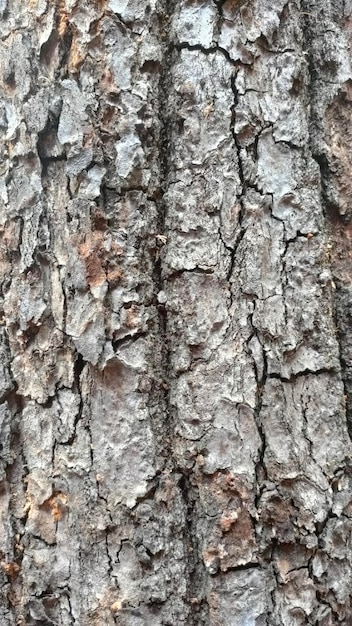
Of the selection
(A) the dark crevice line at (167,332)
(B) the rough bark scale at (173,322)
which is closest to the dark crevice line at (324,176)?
(B) the rough bark scale at (173,322)

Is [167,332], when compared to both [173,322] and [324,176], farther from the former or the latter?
[324,176]

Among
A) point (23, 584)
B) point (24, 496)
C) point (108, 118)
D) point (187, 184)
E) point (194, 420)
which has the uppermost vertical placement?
point (108, 118)

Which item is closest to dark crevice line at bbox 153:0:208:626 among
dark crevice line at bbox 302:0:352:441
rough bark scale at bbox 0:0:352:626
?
rough bark scale at bbox 0:0:352:626

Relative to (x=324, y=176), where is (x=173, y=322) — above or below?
below

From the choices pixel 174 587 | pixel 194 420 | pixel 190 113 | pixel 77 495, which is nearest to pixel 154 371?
pixel 194 420

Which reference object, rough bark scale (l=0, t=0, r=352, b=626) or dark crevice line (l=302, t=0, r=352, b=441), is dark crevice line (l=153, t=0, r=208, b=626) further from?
dark crevice line (l=302, t=0, r=352, b=441)

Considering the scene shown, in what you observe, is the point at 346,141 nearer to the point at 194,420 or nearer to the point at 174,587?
the point at 194,420

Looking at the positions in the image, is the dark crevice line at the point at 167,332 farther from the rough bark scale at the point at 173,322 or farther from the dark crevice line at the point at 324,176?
the dark crevice line at the point at 324,176

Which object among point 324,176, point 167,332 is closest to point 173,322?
point 167,332
